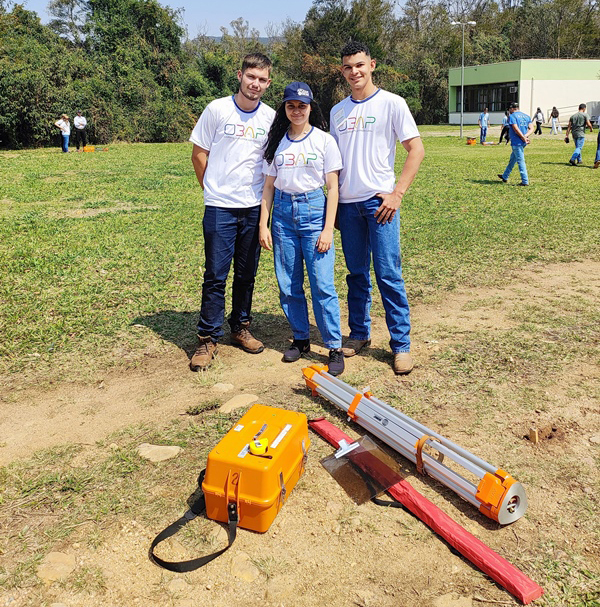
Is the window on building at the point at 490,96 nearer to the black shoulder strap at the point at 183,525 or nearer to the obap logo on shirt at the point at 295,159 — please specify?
the obap logo on shirt at the point at 295,159

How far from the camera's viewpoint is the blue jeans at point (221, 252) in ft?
15.3

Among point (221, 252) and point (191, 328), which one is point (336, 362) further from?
point (191, 328)

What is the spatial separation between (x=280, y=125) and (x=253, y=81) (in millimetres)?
362

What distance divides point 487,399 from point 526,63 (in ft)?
152

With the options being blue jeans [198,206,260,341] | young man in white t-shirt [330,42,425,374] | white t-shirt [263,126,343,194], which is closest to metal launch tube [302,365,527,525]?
young man in white t-shirt [330,42,425,374]

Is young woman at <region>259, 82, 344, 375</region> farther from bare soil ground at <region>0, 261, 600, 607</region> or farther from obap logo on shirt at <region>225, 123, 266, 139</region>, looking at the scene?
bare soil ground at <region>0, 261, 600, 607</region>

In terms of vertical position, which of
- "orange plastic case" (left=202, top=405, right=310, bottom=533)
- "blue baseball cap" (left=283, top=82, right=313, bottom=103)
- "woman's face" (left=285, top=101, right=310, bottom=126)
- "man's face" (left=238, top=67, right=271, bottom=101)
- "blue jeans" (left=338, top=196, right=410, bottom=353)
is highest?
"man's face" (left=238, top=67, right=271, bottom=101)

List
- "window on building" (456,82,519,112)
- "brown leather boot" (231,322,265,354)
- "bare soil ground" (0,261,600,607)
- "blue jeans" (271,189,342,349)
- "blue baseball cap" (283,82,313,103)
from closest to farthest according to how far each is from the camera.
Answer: "bare soil ground" (0,261,600,607)
"blue baseball cap" (283,82,313,103)
"blue jeans" (271,189,342,349)
"brown leather boot" (231,322,265,354)
"window on building" (456,82,519,112)

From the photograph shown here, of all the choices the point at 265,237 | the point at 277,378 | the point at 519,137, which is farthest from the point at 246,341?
the point at 519,137

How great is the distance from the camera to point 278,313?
6074 millimetres

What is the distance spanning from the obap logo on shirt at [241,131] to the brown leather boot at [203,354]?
1.57 meters

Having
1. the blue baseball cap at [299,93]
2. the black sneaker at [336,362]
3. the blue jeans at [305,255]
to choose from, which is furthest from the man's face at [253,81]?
the black sneaker at [336,362]

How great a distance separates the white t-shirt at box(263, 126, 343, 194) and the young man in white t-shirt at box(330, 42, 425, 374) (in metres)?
0.17

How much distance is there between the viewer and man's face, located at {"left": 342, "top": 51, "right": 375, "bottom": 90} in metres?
4.17
